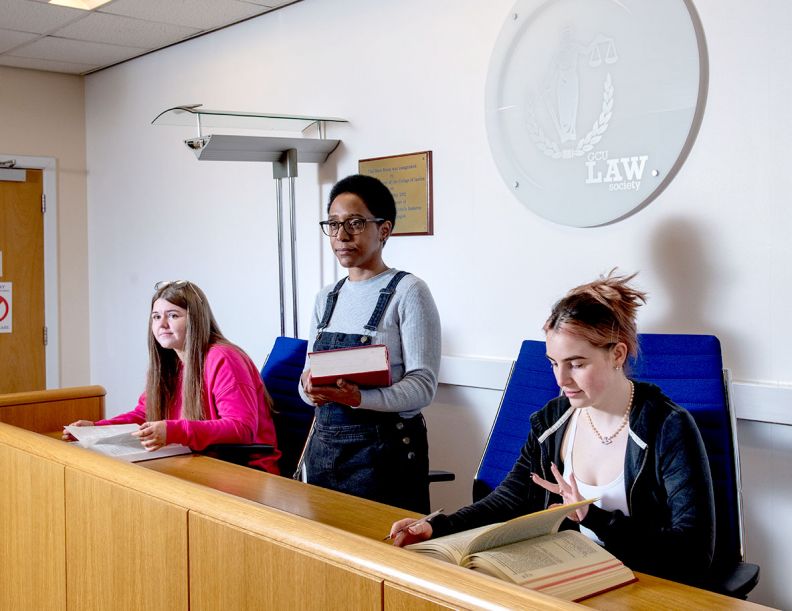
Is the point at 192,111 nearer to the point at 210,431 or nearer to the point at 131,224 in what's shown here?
the point at 210,431

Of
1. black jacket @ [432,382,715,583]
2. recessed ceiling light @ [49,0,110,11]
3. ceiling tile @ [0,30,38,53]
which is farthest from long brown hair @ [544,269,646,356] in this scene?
ceiling tile @ [0,30,38,53]

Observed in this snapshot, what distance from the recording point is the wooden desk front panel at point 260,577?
1384mm

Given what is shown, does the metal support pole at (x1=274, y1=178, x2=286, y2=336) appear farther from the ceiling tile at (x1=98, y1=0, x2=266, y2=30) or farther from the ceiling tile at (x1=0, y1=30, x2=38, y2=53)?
the ceiling tile at (x1=0, y1=30, x2=38, y2=53)

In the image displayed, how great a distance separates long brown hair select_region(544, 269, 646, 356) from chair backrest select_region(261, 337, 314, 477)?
58.6 inches

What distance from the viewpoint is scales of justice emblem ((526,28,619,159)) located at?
8.98 ft

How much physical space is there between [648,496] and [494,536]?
1.51ft

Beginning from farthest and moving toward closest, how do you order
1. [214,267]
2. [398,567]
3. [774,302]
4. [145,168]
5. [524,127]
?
[145,168], [214,267], [524,127], [774,302], [398,567]

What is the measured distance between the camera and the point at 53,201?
18.1 ft

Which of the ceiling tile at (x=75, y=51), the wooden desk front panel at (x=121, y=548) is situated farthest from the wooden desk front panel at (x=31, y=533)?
the ceiling tile at (x=75, y=51)

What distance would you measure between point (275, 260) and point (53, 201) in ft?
6.93

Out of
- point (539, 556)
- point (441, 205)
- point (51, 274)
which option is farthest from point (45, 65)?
point (539, 556)

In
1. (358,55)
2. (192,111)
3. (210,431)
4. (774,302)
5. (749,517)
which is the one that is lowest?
(749,517)

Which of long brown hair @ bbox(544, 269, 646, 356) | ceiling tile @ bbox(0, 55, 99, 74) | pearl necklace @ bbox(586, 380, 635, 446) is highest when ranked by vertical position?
ceiling tile @ bbox(0, 55, 99, 74)

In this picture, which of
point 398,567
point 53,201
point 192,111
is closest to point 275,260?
point 192,111
